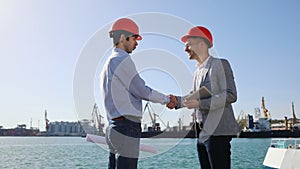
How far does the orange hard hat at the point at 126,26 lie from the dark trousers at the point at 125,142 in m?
0.83

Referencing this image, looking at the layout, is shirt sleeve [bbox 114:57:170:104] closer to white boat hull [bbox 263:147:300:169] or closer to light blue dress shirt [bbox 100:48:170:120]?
light blue dress shirt [bbox 100:48:170:120]

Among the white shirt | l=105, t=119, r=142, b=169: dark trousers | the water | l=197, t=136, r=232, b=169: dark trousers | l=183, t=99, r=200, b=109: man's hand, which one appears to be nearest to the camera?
l=105, t=119, r=142, b=169: dark trousers

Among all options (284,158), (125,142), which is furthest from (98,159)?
(125,142)

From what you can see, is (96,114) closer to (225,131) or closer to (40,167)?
(225,131)

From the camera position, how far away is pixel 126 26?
324 centimetres

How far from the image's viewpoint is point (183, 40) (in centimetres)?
351

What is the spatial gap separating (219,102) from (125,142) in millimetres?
927

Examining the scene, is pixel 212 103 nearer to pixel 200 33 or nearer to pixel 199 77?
pixel 199 77

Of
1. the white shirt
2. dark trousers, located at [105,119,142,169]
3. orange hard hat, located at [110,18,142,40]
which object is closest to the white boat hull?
the white shirt

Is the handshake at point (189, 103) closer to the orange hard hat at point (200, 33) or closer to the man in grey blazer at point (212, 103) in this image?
the man in grey blazer at point (212, 103)

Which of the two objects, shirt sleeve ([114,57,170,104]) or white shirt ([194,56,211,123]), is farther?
white shirt ([194,56,211,123])

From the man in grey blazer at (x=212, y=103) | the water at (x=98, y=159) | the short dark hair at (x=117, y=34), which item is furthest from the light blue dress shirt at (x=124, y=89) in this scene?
the water at (x=98, y=159)

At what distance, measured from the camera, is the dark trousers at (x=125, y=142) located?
303cm

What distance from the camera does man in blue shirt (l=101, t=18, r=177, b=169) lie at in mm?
3045
